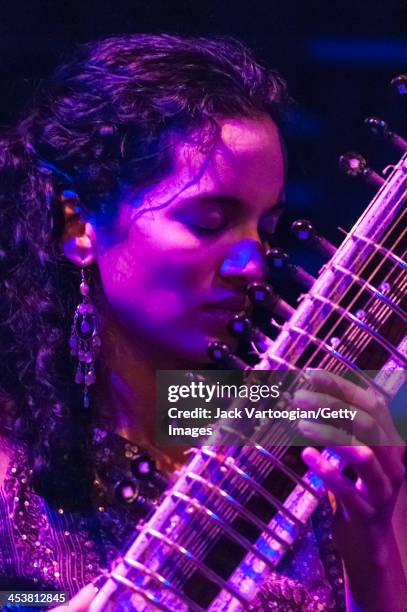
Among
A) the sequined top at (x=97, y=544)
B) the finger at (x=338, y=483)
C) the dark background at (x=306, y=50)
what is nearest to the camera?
the finger at (x=338, y=483)

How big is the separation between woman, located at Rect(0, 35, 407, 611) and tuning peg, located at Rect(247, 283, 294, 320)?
0.52ft

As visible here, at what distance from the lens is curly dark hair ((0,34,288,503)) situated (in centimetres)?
98

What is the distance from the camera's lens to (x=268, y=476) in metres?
0.73

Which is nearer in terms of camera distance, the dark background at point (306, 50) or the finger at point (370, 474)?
the finger at point (370, 474)

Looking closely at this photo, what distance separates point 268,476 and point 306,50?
0.64 metres

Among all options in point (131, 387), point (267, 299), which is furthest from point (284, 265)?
point (131, 387)

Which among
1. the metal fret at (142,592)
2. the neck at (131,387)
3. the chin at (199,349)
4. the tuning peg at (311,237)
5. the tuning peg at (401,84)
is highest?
the tuning peg at (401,84)

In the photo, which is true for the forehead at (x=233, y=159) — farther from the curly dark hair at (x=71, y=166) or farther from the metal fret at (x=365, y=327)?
the metal fret at (x=365, y=327)

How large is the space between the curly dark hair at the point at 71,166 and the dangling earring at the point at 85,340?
0.10 feet

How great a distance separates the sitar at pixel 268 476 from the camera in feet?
2.36

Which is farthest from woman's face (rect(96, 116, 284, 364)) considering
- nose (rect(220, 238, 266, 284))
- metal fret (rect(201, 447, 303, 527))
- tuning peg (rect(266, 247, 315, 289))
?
metal fret (rect(201, 447, 303, 527))

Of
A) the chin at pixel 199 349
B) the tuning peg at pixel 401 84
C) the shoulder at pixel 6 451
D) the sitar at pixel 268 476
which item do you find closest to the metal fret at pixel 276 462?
the sitar at pixel 268 476

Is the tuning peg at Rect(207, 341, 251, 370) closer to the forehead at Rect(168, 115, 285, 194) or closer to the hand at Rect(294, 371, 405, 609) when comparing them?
the hand at Rect(294, 371, 405, 609)

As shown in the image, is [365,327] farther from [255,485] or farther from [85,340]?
[85,340]
